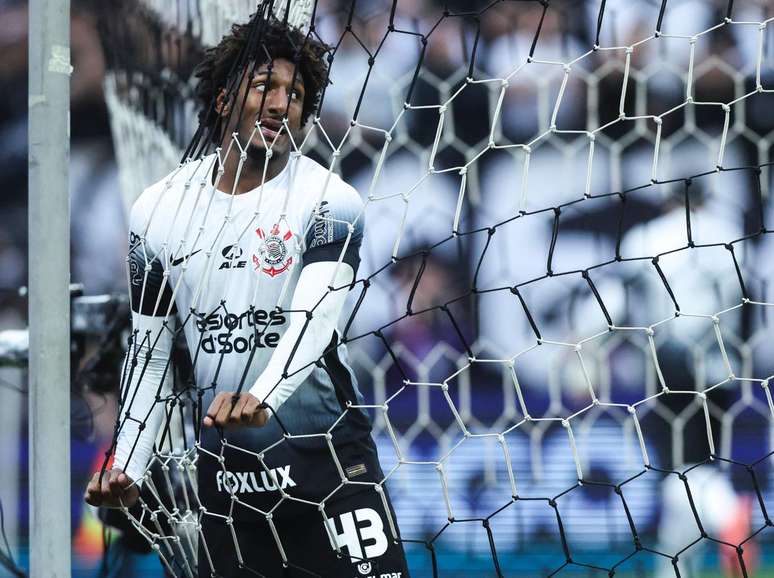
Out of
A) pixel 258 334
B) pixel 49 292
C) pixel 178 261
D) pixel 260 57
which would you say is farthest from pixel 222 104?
pixel 49 292

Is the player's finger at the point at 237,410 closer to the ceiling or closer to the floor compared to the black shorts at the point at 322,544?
closer to the ceiling

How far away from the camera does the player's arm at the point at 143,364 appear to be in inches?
62.8

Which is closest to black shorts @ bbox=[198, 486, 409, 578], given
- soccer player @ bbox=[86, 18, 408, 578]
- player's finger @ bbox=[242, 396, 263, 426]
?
soccer player @ bbox=[86, 18, 408, 578]

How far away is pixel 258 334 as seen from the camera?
1.57 meters

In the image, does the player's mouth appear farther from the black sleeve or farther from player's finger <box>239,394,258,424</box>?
player's finger <box>239,394,258,424</box>

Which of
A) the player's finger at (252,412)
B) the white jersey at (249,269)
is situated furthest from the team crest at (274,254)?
the player's finger at (252,412)

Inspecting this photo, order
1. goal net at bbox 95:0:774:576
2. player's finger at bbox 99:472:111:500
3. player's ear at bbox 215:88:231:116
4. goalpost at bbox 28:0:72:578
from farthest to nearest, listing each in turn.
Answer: goal net at bbox 95:0:774:576
player's ear at bbox 215:88:231:116
player's finger at bbox 99:472:111:500
goalpost at bbox 28:0:72:578

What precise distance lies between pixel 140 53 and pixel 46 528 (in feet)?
4.95

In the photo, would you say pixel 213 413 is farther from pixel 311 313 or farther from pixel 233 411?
pixel 311 313

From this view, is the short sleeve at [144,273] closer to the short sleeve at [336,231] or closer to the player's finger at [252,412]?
the short sleeve at [336,231]

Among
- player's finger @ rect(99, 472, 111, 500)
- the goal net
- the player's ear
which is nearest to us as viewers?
player's finger @ rect(99, 472, 111, 500)

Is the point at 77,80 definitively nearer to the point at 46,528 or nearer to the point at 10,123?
the point at 10,123

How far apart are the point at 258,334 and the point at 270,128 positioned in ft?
0.85

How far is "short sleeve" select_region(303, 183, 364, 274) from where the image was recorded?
154 centimetres
